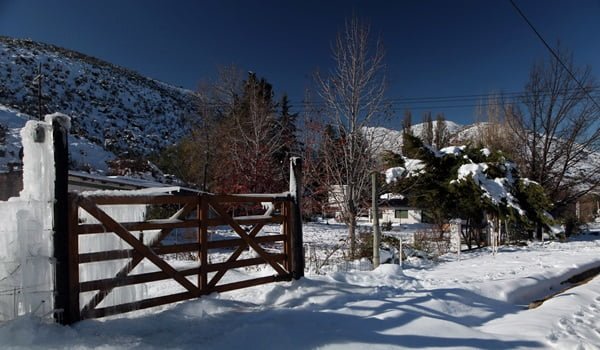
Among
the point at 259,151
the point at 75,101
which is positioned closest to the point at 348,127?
the point at 259,151

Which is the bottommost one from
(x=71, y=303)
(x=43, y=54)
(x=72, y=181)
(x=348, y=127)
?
(x=71, y=303)

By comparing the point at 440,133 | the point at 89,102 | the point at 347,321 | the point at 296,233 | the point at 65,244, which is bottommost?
the point at 347,321

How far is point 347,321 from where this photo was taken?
14.5 ft

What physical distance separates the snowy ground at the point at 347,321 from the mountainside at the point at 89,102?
76.8ft

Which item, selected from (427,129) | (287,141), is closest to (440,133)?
(427,129)

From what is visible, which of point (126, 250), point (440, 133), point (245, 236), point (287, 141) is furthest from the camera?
point (440, 133)

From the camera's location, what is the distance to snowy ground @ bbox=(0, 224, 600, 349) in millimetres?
3709

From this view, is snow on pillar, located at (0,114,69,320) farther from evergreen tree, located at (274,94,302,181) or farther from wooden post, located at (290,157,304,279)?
evergreen tree, located at (274,94,302,181)

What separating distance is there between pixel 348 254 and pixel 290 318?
6.84m

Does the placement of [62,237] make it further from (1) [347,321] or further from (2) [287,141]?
(2) [287,141]

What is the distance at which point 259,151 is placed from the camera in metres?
17.4

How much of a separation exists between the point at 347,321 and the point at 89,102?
4188 centimetres

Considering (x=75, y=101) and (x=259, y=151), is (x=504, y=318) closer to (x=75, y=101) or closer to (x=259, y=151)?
(x=259, y=151)

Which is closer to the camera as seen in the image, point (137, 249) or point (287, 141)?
point (137, 249)
